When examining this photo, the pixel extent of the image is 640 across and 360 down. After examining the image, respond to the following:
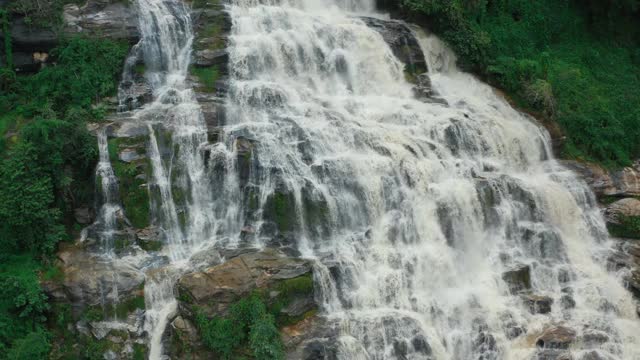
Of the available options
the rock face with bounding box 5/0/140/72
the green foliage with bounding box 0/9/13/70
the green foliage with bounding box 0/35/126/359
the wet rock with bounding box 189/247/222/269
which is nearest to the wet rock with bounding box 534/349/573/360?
the wet rock with bounding box 189/247/222/269

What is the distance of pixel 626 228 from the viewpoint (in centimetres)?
1689

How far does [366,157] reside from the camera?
51.6ft

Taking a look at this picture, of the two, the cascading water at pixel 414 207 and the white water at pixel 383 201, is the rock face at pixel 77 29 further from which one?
the cascading water at pixel 414 207

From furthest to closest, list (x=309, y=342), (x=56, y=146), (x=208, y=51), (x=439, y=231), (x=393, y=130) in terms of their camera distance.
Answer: (x=208, y=51)
(x=393, y=130)
(x=439, y=231)
(x=56, y=146)
(x=309, y=342)

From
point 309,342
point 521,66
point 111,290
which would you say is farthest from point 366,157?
point 521,66

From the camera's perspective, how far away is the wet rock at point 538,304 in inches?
556

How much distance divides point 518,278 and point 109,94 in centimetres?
1166

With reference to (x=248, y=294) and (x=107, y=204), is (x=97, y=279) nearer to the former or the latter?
(x=107, y=204)

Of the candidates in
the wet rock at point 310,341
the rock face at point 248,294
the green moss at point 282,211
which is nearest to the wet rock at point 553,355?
the wet rock at point 310,341

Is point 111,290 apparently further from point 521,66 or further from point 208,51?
point 521,66

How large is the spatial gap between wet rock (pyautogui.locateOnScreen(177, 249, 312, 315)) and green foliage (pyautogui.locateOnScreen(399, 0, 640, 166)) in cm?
1071

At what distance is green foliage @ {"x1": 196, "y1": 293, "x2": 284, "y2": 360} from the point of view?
38.6 ft

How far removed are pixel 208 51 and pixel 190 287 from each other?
8.57 meters

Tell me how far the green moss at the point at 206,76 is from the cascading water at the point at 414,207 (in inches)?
21.3
